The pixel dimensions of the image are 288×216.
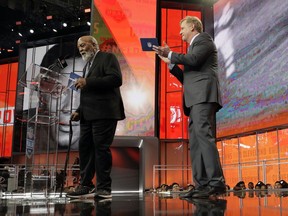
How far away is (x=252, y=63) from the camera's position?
9133mm

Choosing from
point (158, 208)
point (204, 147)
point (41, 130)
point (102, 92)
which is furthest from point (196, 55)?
point (41, 130)

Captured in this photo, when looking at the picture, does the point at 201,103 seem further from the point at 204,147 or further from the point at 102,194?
the point at 102,194

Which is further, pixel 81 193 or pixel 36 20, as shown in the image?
pixel 36 20

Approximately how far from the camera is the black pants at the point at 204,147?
209 cm

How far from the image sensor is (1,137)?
1459 centimetres

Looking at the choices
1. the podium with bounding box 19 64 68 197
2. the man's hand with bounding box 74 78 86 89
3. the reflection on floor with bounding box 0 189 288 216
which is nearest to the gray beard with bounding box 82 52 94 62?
the man's hand with bounding box 74 78 86 89

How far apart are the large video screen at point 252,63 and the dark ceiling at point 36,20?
5.35 m

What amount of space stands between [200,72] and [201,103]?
22 cm

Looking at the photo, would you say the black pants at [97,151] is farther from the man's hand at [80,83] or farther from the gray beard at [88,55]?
the gray beard at [88,55]

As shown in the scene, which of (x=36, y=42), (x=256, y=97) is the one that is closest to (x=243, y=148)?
(x=256, y=97)

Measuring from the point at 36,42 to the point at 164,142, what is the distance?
7.42 metres

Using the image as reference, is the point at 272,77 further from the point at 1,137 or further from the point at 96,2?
the point at 1,137

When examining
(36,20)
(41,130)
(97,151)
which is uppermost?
(36,20)

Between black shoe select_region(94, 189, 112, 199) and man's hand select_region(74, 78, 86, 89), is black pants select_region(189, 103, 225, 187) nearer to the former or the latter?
black shoe select_region(94, 189, 112, 199)
